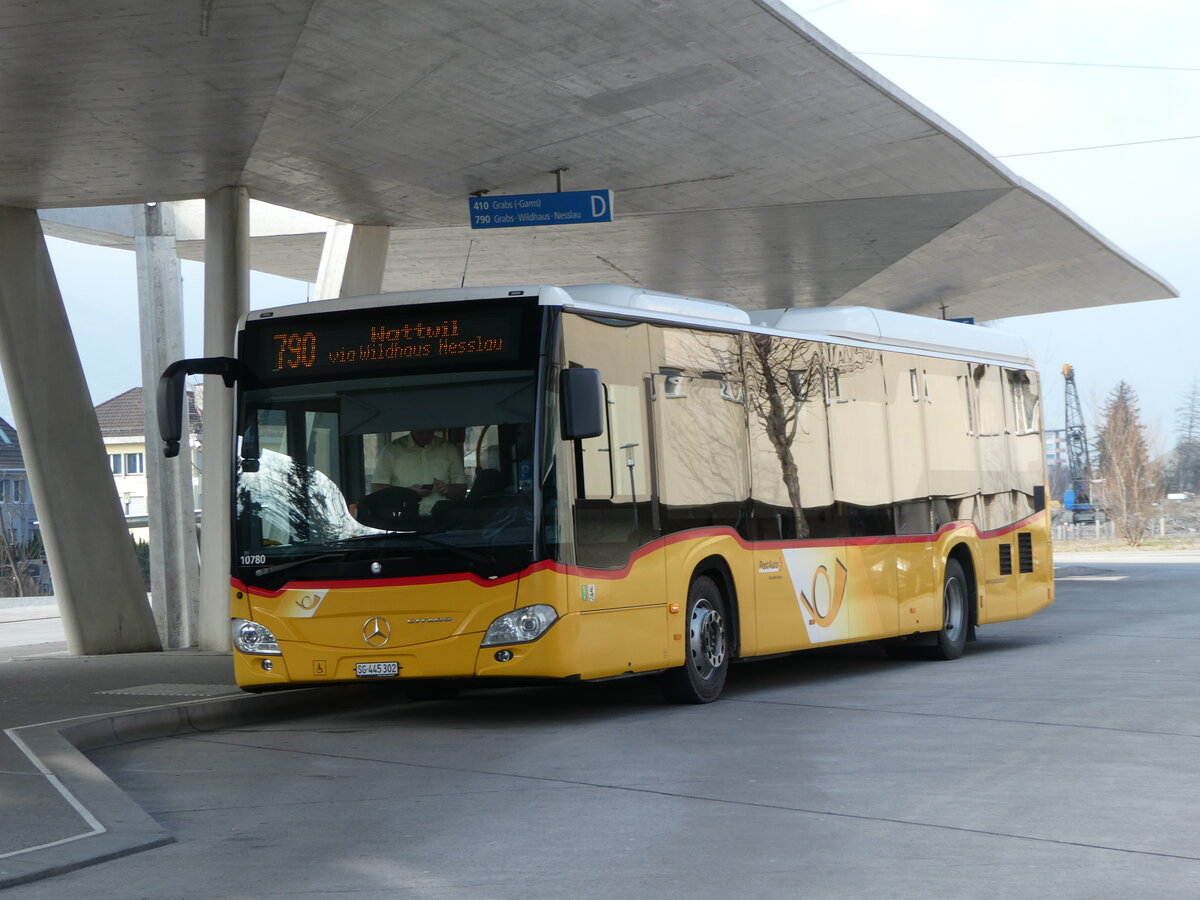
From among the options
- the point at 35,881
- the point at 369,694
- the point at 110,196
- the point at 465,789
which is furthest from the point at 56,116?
the point at 35,881

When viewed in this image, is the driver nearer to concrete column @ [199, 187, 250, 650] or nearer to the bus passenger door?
the bus passenger door

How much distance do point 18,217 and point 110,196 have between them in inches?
47.4

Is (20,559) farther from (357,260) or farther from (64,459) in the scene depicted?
(357,260)

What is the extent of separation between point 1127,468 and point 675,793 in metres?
69.0

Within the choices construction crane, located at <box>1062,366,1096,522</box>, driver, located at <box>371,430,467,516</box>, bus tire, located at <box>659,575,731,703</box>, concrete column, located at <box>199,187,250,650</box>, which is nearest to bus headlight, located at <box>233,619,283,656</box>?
driver, located at <box>371,430,467,516</box>

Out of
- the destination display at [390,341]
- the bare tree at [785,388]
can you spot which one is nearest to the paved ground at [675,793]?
the bare tree at [785,388]

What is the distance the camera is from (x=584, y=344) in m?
11.3

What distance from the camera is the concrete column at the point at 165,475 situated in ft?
82.1

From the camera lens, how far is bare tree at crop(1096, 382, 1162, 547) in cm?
7200

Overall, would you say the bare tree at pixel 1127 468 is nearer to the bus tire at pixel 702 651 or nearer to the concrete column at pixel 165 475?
the concrete column at pixel 165 475

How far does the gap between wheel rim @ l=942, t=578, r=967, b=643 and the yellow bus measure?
3.40 metres

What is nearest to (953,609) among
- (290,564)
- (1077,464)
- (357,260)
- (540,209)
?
(540,209)

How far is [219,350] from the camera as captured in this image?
731 inches

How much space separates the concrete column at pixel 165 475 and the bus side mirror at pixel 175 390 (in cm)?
1374
